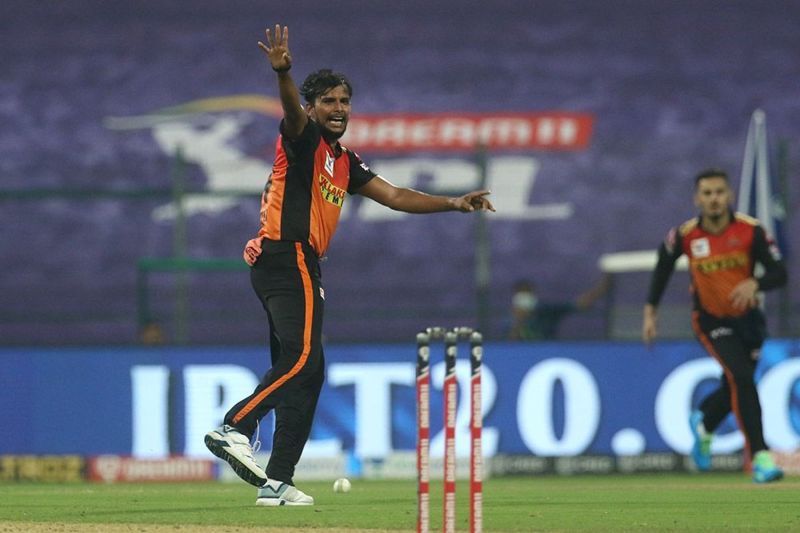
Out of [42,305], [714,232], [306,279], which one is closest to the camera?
[306,279]

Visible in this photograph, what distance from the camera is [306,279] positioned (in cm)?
951

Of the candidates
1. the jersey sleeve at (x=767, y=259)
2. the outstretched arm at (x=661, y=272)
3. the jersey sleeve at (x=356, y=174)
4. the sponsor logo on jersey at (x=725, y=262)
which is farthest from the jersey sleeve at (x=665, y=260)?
the jersey sleeve at (x=356, y=174)

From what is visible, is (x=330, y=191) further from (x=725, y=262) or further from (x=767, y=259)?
(x=767, y=259)

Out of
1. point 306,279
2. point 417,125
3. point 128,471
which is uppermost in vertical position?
point 417,125

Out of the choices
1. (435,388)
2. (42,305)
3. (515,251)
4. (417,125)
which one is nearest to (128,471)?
(435,388)

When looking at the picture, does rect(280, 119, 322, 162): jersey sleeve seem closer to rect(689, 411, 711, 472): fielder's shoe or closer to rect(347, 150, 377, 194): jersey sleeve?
rect(347, 150, 377, 194): jersey sleeve

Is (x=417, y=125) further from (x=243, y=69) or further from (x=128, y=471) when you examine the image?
(x=128, y=471)

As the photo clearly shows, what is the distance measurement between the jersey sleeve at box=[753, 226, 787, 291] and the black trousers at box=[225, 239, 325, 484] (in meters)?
4.43

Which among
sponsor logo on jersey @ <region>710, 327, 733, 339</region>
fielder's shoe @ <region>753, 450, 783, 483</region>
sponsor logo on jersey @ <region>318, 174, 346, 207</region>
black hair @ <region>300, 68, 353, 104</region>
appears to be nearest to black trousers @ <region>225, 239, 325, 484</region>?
sponsor logo on jersey @ <region>318, 174, 346, 207</region>

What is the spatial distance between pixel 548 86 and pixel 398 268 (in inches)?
165

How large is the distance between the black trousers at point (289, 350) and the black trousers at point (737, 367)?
4.04 m

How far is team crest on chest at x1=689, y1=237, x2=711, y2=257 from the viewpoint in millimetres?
12844

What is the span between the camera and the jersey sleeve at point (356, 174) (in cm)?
990

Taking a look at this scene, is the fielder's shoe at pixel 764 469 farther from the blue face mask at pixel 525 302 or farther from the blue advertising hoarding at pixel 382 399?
the blue face mask at pixel 525 302
